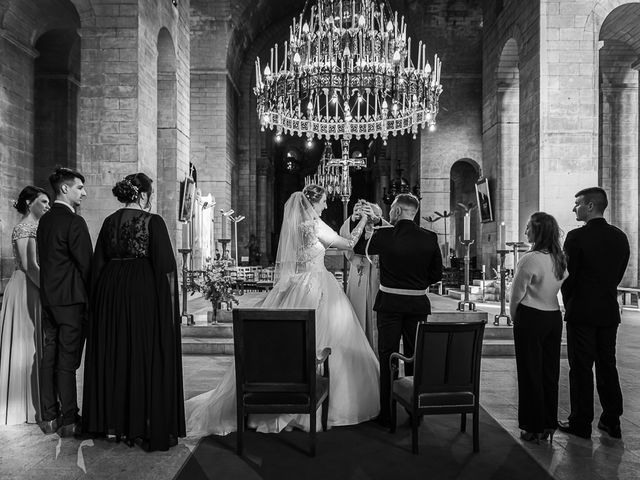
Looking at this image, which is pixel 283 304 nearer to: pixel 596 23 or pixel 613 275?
pixel 613 275

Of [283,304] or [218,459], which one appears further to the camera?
[283,304]

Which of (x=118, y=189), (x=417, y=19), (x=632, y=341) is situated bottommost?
(x=632, y=341)

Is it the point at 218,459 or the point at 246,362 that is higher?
the point at 246,362

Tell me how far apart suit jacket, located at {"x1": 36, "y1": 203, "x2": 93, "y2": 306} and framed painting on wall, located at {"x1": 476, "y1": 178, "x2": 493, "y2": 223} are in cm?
1212

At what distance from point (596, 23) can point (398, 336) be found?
9.75m

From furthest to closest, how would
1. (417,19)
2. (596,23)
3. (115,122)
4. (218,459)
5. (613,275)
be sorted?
(417,19) → (596,23) → (115,122) → (613,275) → (218,459)

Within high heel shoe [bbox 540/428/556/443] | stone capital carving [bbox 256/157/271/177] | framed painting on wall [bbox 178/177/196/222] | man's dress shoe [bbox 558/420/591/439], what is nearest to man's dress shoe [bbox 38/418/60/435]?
high heel shoe [bbox 540/428/556/443]

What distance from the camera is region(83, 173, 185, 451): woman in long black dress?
344 centimetres

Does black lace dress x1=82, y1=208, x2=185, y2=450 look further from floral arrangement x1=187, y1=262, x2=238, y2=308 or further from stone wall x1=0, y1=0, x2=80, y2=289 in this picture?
stone wall x1=0, y1=0, x2=80, y2=289

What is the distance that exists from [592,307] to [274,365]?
222 cm

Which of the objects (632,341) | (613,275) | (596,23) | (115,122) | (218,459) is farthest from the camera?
(596,23)

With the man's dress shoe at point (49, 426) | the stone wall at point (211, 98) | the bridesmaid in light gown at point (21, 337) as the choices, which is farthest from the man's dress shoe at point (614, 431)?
the stone wall at point (211, 98)

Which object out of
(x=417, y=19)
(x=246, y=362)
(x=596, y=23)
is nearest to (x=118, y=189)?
(x=246, y=362)

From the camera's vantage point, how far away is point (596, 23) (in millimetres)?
10602
